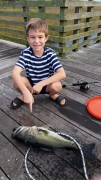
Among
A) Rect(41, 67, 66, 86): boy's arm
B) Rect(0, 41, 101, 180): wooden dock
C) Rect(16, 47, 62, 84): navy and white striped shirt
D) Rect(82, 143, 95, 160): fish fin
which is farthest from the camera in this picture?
Rect(16, 47, 62, 84): navy and white striped shirt

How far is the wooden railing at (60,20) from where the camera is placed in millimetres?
4848

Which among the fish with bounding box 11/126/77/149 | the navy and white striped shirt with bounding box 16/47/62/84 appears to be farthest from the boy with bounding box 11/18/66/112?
the fish with bounding box 11/126/77/149

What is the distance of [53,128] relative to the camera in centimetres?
240

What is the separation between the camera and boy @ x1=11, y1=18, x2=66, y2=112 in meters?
2.53

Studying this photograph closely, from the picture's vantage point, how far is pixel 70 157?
1.96 meters

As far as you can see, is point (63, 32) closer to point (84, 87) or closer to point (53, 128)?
point (84, 87)

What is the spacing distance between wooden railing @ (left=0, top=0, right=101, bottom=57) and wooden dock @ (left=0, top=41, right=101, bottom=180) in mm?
1338

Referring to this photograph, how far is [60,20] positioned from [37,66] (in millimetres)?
2491

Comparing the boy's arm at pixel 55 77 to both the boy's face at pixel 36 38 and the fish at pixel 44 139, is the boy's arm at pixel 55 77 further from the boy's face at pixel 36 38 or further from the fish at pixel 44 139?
the fish at pixel 44 139

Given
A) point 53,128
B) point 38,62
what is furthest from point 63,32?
point 53,128

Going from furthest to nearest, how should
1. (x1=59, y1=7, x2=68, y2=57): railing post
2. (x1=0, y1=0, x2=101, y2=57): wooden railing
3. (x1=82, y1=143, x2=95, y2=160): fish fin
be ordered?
(x1=0, y1=0, x2=101, y2=57): wooden railing < (x1=59, y1=7, x2=68, y2=57): railing post < (x1=82, y1=143, x2=95, y2=160): fish fin

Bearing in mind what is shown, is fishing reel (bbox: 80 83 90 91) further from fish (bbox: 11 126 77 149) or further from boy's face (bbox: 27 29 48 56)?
fish (bbox: 11 126 77 149)

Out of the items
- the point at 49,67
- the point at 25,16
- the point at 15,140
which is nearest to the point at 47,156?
the point at 15,140

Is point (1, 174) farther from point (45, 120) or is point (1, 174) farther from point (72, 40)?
point (72, 40)
